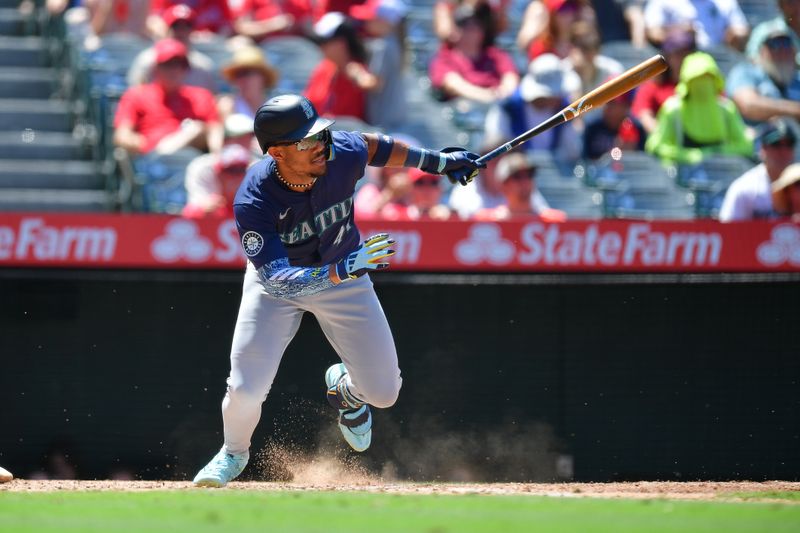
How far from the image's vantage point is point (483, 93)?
10297 mm

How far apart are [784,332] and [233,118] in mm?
4103

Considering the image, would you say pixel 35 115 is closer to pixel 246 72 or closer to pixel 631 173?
pixel 246 72

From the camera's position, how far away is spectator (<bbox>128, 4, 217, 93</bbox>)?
9641mm

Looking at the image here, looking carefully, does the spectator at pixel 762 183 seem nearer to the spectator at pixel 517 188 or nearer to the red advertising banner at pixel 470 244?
the red advertising banner at pixel 470 244

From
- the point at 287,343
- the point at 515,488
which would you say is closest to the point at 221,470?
the point at 287,343

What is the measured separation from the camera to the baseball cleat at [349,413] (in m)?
6.67

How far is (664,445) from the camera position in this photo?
295 inches

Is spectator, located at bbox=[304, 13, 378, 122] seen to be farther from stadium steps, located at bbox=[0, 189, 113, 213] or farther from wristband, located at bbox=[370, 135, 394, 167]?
wristband, located at bbox=[370, 135, 394, 167]

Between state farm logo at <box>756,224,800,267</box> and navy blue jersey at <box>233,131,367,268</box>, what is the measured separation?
Answer: 2686mm

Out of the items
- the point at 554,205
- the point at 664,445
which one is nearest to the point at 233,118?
the point at 554,205

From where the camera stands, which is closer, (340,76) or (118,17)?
(340,76)

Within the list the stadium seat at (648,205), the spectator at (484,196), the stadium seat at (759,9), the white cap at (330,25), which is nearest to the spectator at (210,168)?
the white cap at (330,25)

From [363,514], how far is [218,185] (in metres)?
3.96

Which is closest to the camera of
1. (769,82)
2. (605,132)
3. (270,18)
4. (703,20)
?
(605,132)
